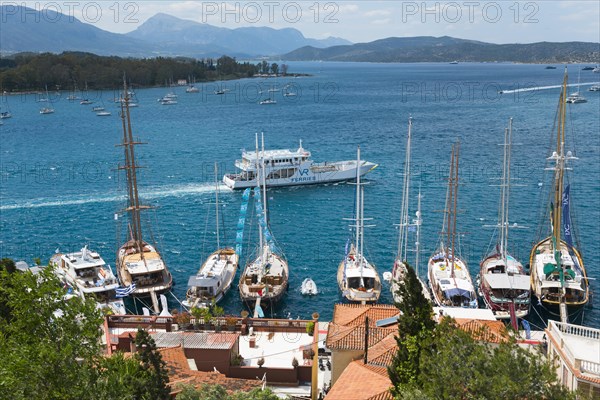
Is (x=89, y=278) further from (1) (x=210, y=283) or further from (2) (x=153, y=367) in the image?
(2) (x=153, y=367)

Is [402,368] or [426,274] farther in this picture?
[426,274]

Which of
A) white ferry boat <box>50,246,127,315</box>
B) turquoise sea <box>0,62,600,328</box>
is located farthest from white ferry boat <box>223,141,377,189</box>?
white ferry boat <box>50,246,127,315</box>

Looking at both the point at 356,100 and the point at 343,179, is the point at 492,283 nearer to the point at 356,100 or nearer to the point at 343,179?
the point at 343,179

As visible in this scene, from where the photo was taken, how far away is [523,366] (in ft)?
44.5

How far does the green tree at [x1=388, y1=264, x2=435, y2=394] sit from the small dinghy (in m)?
21.9

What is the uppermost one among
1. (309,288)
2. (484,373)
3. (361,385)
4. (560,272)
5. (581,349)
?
(484,373)

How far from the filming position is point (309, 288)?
42156 mm

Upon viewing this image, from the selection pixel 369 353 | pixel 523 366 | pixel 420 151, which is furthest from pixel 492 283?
pixel 420 151

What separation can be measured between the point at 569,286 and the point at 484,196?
90.5 feet

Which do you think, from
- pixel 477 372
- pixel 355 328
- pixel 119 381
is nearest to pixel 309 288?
pixel 355 328

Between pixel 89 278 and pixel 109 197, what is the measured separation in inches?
1089

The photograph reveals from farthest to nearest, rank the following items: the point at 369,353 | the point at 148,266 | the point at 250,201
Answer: the point at 250,201, the point at 148,266, the point at 369,353

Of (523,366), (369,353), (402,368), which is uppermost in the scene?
(523,366)

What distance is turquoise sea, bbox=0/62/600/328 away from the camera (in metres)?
50.8
